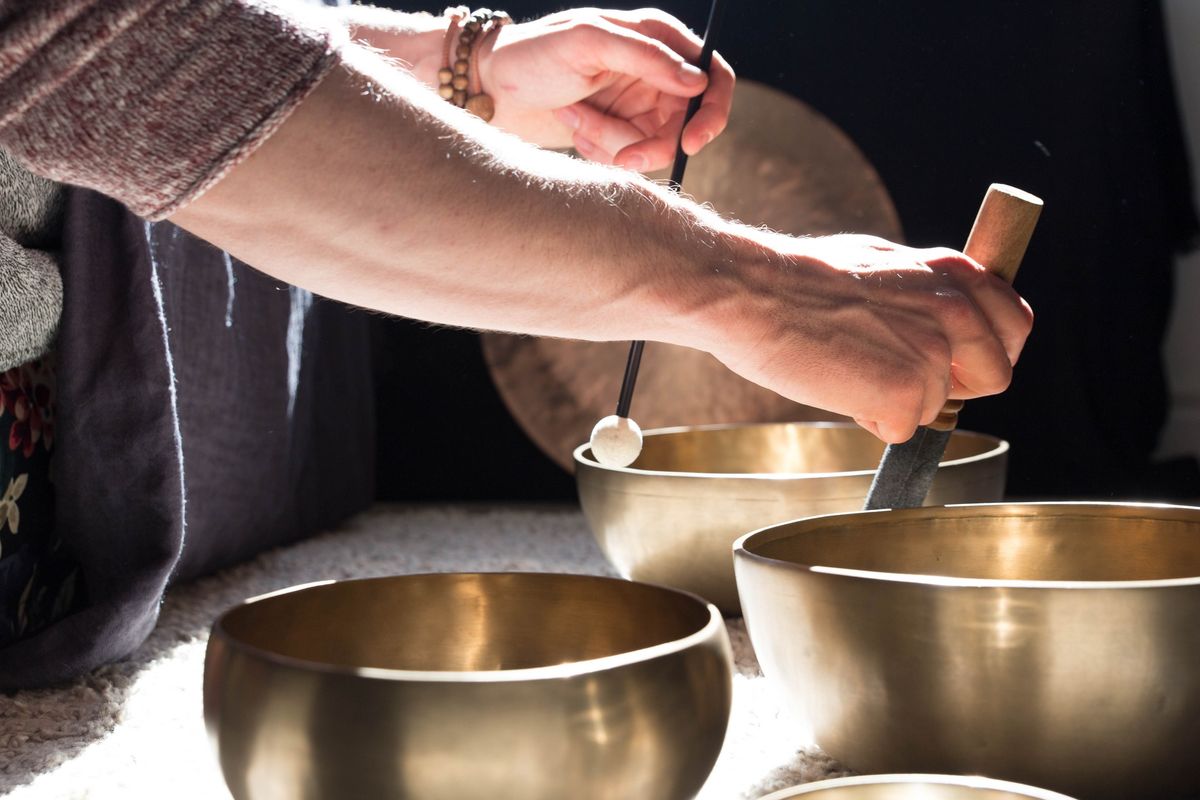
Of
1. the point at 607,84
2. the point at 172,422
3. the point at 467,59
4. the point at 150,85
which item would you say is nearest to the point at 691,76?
the point at 607,84

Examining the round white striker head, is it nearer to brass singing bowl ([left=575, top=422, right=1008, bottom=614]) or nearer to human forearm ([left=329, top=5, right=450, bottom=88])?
brass singing bowl ([left=575, top=422, right=1008, bottom=614])

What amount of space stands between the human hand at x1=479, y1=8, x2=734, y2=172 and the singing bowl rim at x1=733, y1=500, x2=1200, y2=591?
0.39 m

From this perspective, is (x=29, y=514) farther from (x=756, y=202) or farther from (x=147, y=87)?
(x=756, y=202)

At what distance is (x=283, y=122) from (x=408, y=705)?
8.3 inches

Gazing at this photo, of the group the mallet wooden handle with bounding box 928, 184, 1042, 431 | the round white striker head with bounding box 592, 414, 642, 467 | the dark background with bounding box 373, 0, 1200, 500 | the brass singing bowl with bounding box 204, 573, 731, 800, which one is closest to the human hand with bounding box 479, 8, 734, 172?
the round white striker head with bounding box 592, 414, 642, 467

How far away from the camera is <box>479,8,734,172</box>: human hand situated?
0.92 meters

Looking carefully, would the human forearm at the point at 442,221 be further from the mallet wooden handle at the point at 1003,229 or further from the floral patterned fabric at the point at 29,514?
the floral patterned fabric at the point at 29,514

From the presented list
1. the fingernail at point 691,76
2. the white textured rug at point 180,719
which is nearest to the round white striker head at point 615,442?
the white textured rug at point 180,719

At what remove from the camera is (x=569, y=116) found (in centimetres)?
103

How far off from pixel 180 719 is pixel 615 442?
1.09 feet

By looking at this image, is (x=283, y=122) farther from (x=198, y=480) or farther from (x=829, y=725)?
(x=198, y=480)

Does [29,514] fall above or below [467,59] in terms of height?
below

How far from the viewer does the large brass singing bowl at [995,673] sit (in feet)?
1.44

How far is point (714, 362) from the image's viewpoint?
1427 mm
